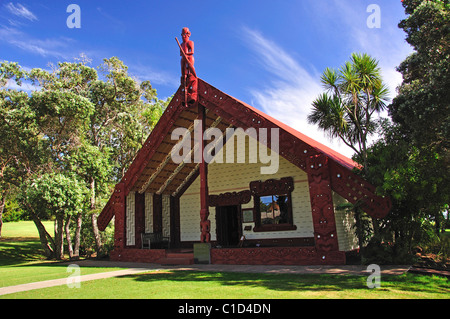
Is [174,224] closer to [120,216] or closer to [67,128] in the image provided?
[120,216]

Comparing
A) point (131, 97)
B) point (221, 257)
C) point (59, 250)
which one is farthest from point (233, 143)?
point (59, 250)

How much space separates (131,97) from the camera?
21188mm

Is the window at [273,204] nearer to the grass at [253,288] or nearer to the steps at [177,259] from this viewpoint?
the steps at [177,259]

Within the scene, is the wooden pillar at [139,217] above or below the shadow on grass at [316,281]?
above

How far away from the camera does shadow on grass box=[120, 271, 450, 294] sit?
5738 millimetres

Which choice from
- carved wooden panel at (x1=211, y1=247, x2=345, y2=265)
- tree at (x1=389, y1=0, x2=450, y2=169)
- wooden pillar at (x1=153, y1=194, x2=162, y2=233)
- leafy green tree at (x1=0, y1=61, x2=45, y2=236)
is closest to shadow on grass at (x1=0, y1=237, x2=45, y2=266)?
leafy green tree at (x1=0, y1=61, x2=45, y2=236)

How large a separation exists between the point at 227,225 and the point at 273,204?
122 inches

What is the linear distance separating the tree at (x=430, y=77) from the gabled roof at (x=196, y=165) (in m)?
2.95

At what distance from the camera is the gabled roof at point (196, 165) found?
911 centimetres

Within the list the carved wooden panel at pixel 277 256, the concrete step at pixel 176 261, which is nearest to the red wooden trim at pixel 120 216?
the concrete step at pixel 176 261

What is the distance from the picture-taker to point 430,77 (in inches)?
406

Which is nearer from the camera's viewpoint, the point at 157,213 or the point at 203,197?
the point at 203,197

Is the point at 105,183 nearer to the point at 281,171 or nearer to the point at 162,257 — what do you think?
the point at 162,257

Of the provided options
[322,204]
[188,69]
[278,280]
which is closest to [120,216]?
[188,69]
